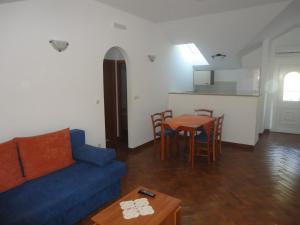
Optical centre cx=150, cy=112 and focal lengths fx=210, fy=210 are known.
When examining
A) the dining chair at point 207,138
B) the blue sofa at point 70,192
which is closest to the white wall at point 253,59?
the dining chair at point 207,138

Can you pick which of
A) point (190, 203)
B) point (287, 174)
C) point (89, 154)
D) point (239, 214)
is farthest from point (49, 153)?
point (287, 174)

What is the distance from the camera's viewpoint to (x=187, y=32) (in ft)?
17.0

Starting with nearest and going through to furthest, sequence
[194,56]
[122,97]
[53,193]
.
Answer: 1. [53,193]
2. [122,97]
3. [194,56]

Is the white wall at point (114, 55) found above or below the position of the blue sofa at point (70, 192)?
above

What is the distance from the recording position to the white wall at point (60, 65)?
99.5 inches

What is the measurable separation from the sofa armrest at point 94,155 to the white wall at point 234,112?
307 cm

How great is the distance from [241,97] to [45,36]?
13.0ft

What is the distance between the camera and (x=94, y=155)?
273 cm

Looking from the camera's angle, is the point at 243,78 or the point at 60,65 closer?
the point at 60,65

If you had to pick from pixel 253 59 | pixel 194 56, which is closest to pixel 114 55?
pixel 194 56

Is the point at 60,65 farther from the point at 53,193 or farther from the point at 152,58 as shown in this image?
the point at 152,58

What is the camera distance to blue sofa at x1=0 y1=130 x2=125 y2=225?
6.14 ft

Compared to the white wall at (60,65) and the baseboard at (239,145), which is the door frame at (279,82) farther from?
the white wall at (60,65)

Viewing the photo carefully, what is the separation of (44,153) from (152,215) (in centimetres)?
156
